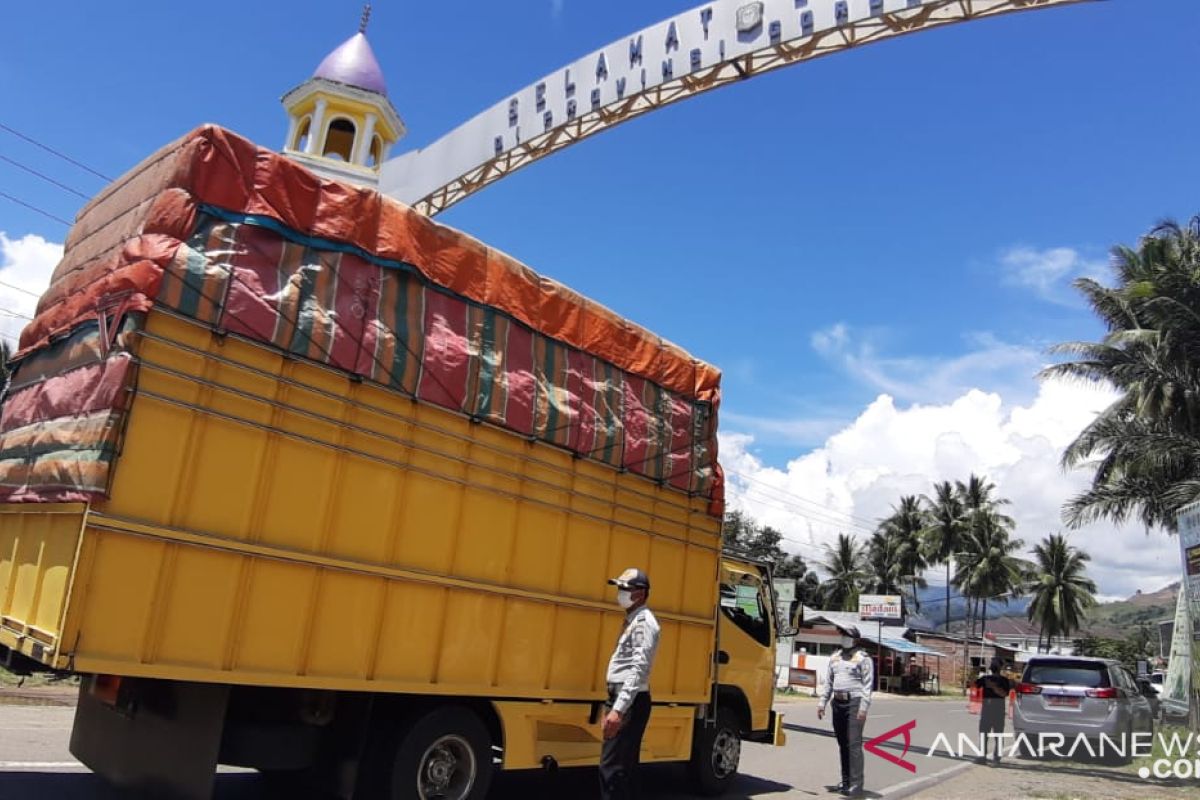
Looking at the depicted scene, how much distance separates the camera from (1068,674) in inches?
513

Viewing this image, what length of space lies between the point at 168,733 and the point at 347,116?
565 inches

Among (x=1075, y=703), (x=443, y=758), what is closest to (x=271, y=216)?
(x=443, y=758)

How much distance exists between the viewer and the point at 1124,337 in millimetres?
20422

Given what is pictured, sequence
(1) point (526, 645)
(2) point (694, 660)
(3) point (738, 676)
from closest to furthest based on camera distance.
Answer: (1) point (526, 645), (2) point (694, 660), (3) point (738, 676)

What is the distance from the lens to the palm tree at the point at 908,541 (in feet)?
177

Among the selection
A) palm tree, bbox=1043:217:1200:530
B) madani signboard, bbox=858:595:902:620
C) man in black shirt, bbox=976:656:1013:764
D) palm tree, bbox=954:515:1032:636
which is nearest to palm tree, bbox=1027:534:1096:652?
palm tree, bbox=954:515:1032:636

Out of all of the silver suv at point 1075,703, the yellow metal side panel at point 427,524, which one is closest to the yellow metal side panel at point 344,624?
the yellow metal side panel at point 427,524

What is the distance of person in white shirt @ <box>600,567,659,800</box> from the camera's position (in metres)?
5.46

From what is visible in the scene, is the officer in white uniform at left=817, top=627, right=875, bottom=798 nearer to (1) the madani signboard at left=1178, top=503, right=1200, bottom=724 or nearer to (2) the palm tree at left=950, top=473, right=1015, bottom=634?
(1) the madani signboard at left=1178, top=503, right=1200, bottom=724

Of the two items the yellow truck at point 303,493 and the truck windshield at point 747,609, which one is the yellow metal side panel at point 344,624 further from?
the truck windshield at point 747,609

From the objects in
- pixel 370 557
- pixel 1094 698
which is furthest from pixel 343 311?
pixel 1094 698

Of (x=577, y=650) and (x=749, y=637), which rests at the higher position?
(x=749, y=637)

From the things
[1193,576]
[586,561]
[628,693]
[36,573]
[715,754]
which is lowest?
[715,754]

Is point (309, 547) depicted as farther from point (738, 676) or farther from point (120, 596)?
point (738, 676)
